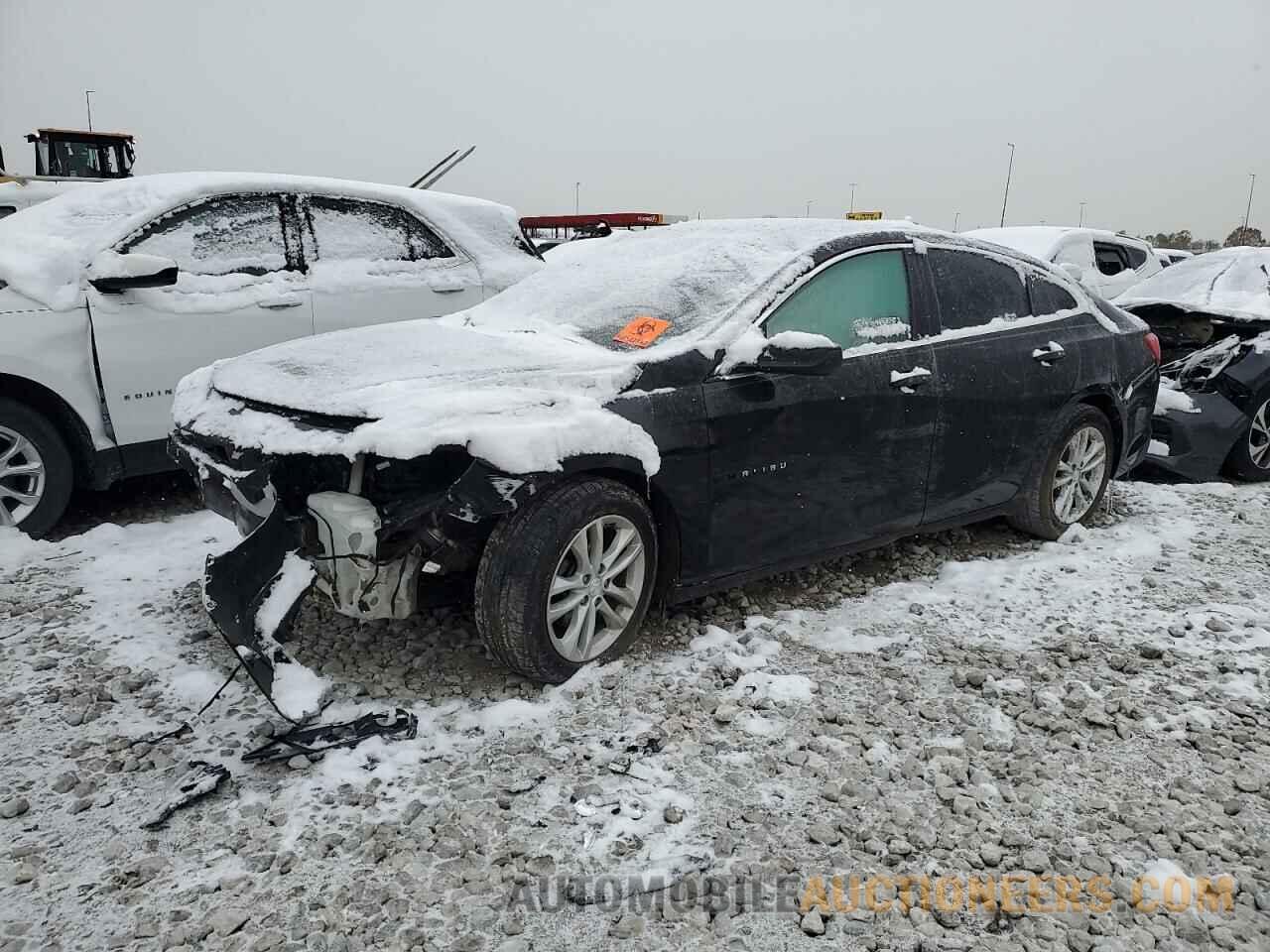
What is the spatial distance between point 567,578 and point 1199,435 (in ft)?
15.6

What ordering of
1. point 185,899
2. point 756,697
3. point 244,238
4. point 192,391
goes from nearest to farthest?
1. point 185,899
2. point 756,697
3. point 192,391
4. point 244,238

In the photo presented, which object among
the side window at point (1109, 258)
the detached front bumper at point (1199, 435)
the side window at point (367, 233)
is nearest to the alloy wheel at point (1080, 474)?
the detached front bumper at point (1199, 435)

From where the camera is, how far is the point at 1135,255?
10.6 m

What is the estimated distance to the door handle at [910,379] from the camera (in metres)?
3.78

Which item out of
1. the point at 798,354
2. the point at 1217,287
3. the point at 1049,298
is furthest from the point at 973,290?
the point at 1217,287

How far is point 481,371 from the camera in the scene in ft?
10.1

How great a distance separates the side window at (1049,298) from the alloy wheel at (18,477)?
4720mm

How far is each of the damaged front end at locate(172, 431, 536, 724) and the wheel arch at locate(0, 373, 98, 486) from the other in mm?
1811

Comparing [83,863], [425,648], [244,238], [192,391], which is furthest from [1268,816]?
[244,238]

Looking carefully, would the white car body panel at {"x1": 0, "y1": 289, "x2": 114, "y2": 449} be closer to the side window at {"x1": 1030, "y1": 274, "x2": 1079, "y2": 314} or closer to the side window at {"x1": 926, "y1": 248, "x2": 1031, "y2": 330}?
the side window at {"x1": 926, "y1": 248, "x2": 1031, "y2": 330}

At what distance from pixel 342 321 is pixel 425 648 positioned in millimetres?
2334

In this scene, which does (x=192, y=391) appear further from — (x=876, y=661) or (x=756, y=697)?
(x=876, y=661)

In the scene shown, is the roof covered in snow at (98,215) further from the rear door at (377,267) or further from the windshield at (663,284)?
the windshield at (663,284)

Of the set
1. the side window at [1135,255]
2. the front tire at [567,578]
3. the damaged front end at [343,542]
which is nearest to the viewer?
the damaged front end at [343,542]
